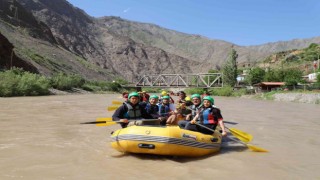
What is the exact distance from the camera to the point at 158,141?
24.3 feet

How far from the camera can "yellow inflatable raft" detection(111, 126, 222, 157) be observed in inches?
293

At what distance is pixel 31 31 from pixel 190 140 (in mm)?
92362

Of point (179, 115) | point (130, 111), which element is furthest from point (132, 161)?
point (179, 115)

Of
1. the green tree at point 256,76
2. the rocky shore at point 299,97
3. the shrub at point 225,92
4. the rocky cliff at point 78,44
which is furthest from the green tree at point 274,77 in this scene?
the rocky cliff at point 78,44

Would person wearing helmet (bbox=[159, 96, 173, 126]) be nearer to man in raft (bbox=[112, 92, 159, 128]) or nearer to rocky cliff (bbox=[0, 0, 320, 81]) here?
man in raft (bbox=[112, 92, 159, 128])

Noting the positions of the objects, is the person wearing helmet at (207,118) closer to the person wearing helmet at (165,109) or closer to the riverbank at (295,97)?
the person wearing helmet at (165,109)

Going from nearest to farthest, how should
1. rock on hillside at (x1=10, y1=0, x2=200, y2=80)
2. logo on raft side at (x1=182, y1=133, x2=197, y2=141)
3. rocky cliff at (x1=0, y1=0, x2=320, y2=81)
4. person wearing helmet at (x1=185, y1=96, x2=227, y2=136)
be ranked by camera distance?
1. logo on raft side at (x1=182, y1=133, x2=197, y2=141)
2. person wearing helmet at (x1=185, y1=96, x2=227, y2=136)
3. rocky cliff at (x1=0, y1=0, x2=320, y2=81)
4. rock on hillside at (x1=10, y1=0, x2=200, y2=80)

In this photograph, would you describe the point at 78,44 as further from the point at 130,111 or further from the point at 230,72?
the point at 130,111

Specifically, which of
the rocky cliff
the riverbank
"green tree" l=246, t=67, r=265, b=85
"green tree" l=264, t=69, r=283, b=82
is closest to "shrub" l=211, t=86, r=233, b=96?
the riverbank

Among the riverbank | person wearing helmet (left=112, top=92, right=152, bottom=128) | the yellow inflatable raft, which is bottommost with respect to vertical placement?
the riverbank

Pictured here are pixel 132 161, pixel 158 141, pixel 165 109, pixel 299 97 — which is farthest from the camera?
pixel 299 97

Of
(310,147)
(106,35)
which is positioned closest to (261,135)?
(310,147)

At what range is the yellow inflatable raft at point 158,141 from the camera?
7434mm

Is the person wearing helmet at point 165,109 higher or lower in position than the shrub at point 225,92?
higher
